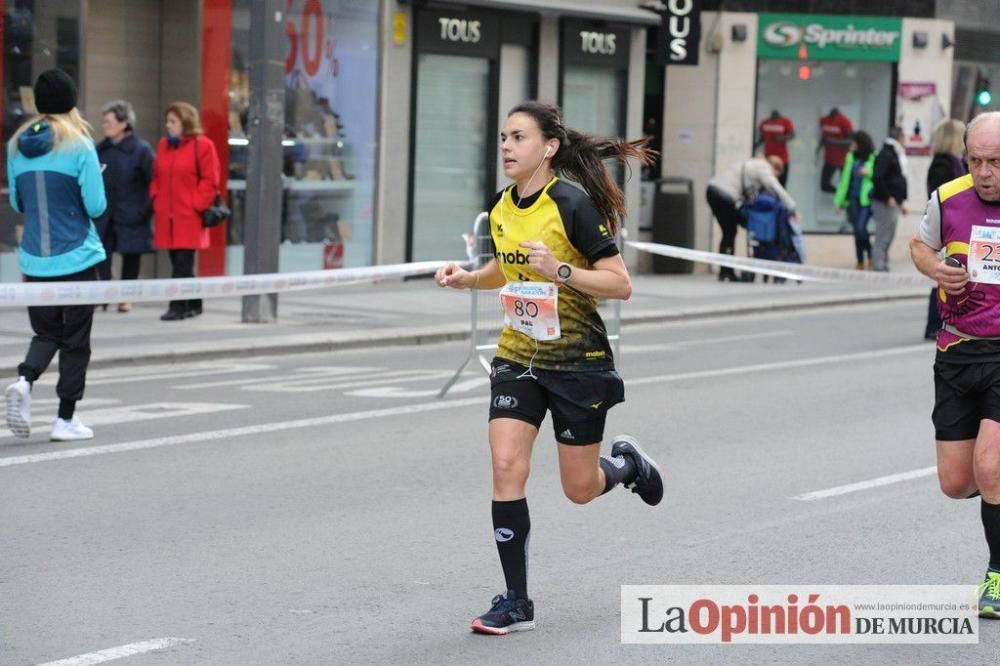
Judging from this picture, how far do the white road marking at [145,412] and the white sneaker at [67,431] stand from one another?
0.43 meters

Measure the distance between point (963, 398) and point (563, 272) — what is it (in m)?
1.57

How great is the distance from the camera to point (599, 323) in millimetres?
6312

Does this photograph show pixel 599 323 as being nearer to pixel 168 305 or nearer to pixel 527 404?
pixel 527 404

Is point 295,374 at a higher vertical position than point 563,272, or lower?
lower

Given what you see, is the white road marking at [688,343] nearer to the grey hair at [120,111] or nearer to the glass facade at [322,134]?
the grey hair at [120,111]

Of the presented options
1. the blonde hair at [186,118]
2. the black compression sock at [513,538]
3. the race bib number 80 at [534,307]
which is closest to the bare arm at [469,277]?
the race bib number 80 at [534,307]

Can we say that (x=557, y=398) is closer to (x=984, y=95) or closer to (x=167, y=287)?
(x=167, y=287)

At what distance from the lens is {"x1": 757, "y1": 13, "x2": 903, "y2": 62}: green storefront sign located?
1080 inches

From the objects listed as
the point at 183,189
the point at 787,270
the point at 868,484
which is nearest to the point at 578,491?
the point at 868,484

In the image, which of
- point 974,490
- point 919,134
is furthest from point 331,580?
point 919,134

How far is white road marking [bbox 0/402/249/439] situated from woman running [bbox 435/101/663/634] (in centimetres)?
502

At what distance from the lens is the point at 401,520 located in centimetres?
806

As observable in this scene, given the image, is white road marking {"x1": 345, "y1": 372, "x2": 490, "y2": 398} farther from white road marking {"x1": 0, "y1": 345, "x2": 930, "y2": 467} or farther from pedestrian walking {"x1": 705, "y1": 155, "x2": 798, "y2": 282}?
pedestrian walking {"x1": 705, "y1": 155, "x2": 798, "y2": 282}

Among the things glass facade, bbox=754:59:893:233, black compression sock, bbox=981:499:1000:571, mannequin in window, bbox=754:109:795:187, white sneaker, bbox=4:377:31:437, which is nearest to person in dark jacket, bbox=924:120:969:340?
white sneaker, bbox=4:377:31:437
